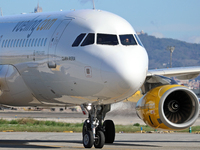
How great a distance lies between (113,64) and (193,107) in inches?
239

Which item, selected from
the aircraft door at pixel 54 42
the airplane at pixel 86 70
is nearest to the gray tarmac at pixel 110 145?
the airplane at pixel 86 70

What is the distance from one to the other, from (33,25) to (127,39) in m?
4.47

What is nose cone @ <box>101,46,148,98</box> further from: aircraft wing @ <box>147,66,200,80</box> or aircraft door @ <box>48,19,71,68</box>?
aircraft wing @ <box>147,66,200,80</box>

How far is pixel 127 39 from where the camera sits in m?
17.2

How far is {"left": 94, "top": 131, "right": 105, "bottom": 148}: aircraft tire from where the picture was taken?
59.7ft

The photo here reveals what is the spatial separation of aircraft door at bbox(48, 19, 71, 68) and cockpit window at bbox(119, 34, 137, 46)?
7.52 ft

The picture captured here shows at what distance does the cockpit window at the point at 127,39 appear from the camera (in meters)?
17.0

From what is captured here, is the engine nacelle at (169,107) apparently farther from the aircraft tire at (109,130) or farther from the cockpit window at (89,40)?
the cockpit window at (89,40)

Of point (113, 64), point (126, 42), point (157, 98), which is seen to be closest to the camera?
point (113, 64)

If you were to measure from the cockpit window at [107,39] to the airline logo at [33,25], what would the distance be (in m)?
2.67

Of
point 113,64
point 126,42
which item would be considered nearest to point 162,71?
point 126,42

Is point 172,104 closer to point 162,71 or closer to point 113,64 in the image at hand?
point 162,71

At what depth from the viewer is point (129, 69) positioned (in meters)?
15.7

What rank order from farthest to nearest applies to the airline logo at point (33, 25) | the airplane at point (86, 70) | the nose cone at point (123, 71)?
the airline logo at point (33, 25) → the airplane at point (86, 70) → the nose cone at point (123, 71)
